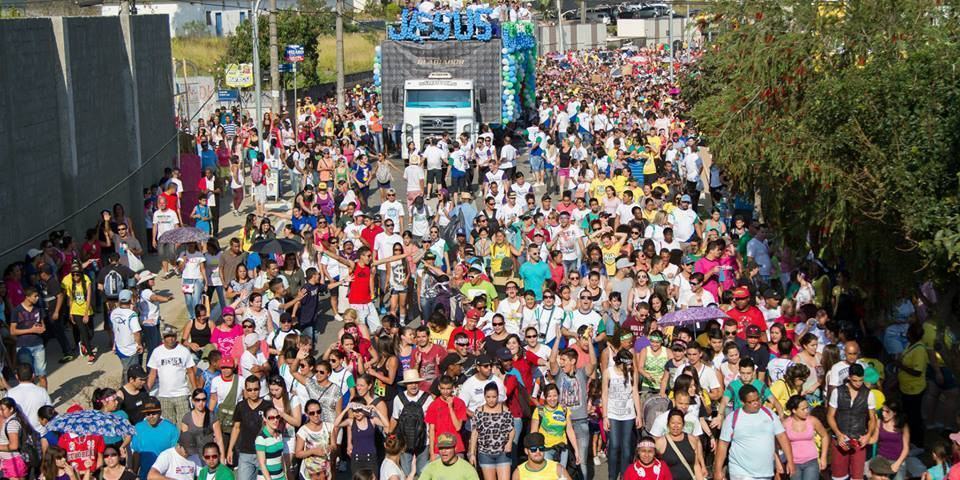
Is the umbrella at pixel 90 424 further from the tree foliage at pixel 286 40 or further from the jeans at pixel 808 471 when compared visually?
the tree foliage at pixel 286 40

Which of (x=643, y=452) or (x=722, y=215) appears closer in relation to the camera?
(x=643, y=452)

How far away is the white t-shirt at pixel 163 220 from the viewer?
21.7 metres

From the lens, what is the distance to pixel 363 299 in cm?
1675

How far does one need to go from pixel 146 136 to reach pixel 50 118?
7.34 metres

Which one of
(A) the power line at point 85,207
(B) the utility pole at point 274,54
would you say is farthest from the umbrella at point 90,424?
(B) the utility pole at point 274,54

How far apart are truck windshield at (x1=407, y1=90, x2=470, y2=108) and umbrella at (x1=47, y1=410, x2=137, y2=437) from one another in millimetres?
24006

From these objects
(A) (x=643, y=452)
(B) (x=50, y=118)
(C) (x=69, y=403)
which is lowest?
(C) (x=69, y=403)

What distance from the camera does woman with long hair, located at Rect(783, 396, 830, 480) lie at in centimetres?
1138

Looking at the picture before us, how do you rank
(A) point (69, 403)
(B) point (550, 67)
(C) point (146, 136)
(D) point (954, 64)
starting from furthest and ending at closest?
(B) point (550, 67), (C) point (146, 136), (A) point (69, 403), (D) point (954, 64)

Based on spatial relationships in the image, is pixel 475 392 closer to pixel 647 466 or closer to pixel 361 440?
pixel 361 440

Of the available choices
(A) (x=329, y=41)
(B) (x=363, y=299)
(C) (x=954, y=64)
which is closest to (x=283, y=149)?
(B) (x=363, y=299)

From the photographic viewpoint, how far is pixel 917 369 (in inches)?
520

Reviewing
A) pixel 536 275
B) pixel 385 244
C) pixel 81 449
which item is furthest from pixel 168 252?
pixel 81 449

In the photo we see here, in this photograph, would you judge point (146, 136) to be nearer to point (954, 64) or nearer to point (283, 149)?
point (283, 149)
